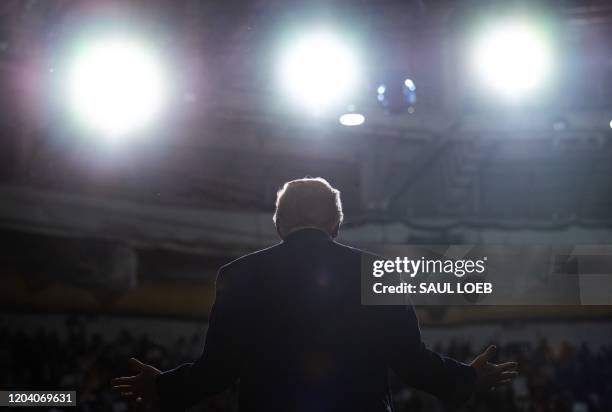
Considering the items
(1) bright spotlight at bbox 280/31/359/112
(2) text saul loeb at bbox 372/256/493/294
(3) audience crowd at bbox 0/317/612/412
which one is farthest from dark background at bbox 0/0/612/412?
(2) text saul loeb at bbox 372/256/493/294

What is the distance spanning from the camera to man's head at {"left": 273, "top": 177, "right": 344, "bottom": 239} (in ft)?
5.67

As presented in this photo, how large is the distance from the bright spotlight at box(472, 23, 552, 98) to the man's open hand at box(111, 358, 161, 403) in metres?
5.27

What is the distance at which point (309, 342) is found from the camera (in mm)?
1641

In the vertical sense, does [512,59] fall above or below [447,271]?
above

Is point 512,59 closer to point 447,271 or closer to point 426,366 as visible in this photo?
point 447,271

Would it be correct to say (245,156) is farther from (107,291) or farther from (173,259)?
(107,291)

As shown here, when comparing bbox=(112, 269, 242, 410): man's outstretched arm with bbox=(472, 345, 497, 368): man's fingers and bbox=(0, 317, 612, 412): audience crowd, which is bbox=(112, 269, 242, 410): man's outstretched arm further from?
bbox=(0, 317, 612, 412): audience crowd

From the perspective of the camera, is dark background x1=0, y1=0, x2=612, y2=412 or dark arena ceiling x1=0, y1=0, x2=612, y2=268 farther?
dark background x1=0, y1=0, x2=612, y2=412

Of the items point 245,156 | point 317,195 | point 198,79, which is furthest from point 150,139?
point 317,195

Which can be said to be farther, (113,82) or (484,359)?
(113,82)

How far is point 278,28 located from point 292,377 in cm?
517

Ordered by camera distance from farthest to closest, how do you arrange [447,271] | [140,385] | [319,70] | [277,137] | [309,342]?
[277,137] → [319,70] → [447,271] → [140,385] → [309,342]

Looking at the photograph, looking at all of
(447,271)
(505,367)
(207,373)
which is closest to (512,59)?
(447,271)

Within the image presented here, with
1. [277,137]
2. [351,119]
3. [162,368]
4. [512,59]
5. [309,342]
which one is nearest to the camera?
[309,342]
